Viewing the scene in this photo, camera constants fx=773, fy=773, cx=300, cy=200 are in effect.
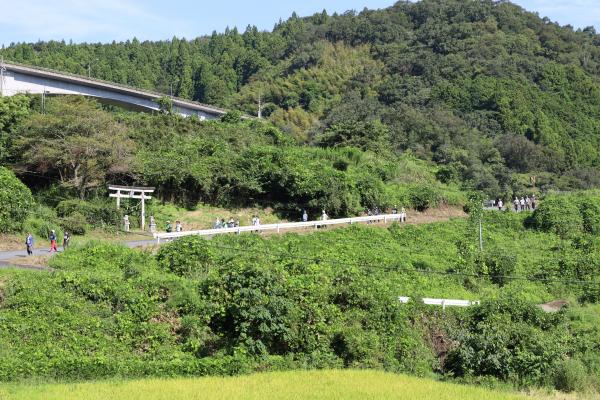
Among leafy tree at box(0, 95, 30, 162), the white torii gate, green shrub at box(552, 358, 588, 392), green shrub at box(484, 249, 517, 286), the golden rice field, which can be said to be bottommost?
green shrub at box(552, 358, 588, 392)

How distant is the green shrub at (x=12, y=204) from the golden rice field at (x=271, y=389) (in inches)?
571

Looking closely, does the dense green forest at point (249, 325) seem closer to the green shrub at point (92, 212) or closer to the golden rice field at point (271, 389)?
the golden rice field at point (271, 389)

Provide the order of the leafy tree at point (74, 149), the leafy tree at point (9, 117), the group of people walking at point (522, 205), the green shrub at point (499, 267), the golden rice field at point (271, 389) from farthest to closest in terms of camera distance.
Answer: the group of people walking at point (522, 205)
the leafy tree at point (9, 117)
the leafy tree at point (74, 149)
the green shrub at point (499, 267)
the golden rice field at point (271, 389)

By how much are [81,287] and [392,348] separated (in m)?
10.2

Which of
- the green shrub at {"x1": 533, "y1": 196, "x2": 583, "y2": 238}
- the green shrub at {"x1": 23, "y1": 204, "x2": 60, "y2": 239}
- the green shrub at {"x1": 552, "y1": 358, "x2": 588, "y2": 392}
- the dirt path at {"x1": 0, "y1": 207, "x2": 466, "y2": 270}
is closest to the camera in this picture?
the green shrub at {"x1": 552, "y1": 358, "x2": 588, "y2": 392}

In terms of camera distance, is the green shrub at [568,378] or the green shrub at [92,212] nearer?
the green shrub at [568,378]

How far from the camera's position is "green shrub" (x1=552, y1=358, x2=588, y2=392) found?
2384 cm

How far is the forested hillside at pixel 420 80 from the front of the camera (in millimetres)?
A: 73562

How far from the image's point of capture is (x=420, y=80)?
306 feet

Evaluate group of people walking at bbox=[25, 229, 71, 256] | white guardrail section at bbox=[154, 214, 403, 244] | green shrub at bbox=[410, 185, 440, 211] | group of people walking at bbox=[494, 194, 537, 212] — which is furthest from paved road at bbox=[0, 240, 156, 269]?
group of people walking at bbox=[494, 194, 537, 212]

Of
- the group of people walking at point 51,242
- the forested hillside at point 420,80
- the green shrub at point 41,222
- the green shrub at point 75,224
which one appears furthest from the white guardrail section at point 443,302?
the forested hillside at point 420,80

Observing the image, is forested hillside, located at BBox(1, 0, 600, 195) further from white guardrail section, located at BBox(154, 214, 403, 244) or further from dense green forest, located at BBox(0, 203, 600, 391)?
dense green forest, located at BBox(0, 203, 600, 391)

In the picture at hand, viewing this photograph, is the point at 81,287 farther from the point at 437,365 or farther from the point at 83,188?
the point at 83,188

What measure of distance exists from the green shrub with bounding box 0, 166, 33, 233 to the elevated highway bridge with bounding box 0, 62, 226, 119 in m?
22.3
